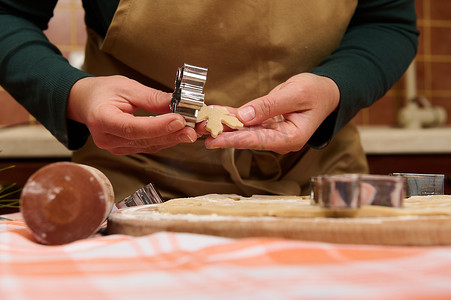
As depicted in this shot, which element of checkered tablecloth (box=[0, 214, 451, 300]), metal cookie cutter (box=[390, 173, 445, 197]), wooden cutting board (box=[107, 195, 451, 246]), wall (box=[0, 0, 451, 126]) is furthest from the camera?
wall (box=[0, 0, 451, 126])

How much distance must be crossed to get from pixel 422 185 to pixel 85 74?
0.53 m

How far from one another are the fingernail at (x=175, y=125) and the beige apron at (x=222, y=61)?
0.70 ft

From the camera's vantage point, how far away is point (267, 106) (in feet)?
2.21

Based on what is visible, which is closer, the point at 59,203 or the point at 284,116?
the point at 59,203

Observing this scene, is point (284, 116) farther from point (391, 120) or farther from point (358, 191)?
point (391, 120)

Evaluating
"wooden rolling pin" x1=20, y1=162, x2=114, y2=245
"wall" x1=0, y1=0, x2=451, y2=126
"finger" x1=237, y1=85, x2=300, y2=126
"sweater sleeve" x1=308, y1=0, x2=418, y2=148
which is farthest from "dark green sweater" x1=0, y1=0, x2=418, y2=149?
"wall" x1=0, y1=0, x2=451, y2=126

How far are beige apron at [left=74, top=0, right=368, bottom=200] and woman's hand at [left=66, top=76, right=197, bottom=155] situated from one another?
0.14 m

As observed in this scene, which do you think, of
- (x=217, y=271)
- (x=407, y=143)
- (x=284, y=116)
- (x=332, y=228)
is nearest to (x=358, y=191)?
(x=332, y=228)

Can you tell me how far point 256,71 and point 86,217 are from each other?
472mm

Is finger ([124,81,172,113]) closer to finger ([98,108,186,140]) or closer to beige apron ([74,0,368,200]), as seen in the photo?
finger ([98,108,186,140])

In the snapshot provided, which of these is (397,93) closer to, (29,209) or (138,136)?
(138,136)

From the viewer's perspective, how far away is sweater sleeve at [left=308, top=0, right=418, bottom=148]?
0.80m

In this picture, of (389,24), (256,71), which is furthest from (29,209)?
(389,24)

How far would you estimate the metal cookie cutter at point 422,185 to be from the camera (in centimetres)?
71
